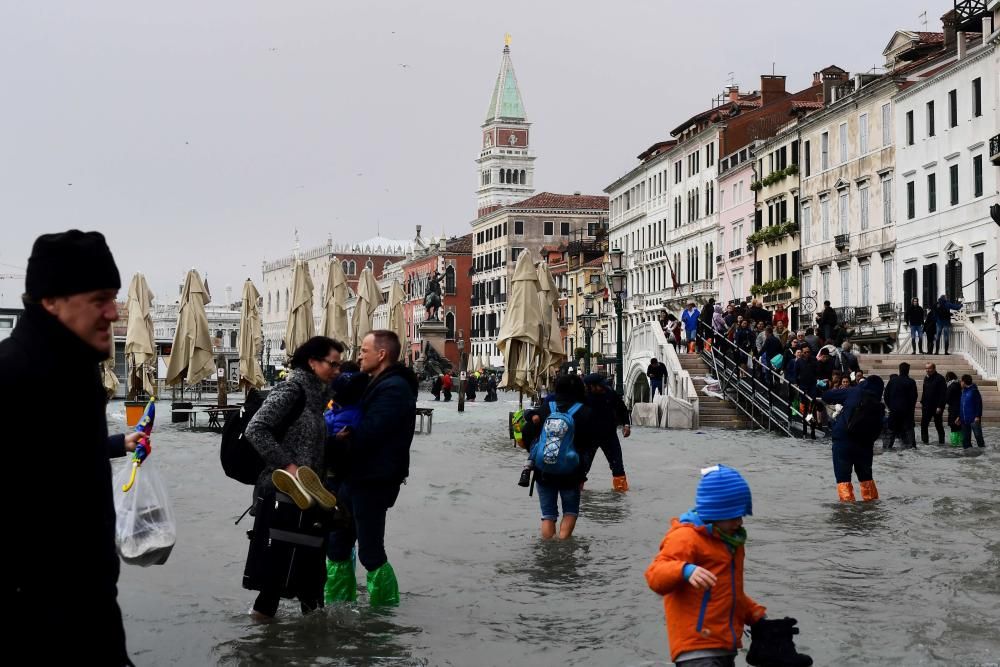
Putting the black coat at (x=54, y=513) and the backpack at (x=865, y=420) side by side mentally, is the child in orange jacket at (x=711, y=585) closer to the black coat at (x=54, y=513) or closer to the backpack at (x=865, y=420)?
the black coat at (x=54, y=513)

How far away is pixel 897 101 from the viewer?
1834 inches

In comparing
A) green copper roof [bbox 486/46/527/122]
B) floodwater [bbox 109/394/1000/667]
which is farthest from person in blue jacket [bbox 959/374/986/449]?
green copper roof [bbox 486/46/527/122]

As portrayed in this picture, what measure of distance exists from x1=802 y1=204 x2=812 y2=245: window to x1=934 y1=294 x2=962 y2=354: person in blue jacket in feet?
59.5

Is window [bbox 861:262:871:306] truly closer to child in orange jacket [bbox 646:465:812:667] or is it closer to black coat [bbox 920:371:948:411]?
black coat [bbox 920:371:948:411]

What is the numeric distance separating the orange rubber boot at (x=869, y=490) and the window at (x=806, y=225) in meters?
40.4

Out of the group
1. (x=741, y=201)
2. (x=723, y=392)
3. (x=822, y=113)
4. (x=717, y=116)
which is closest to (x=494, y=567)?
(x=723, y=392)

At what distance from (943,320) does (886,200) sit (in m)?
12.3

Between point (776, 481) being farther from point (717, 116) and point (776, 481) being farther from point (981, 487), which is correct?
point (717, 116)

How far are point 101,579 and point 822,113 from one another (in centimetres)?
5147

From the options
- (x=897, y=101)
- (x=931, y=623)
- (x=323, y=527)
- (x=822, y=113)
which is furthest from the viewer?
(x=822, y=113)

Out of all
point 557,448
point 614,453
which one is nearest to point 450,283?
point 614,453

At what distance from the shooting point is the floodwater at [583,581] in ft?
25.5

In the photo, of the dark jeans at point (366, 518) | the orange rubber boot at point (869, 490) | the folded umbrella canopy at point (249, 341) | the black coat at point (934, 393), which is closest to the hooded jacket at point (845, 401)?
the orange rubber boot at point (869, 490)

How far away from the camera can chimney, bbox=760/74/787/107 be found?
6946cm
